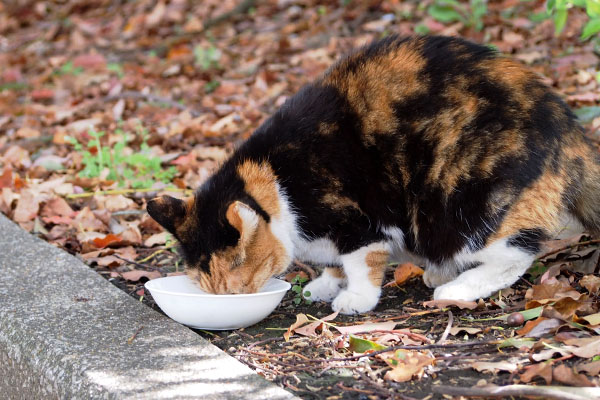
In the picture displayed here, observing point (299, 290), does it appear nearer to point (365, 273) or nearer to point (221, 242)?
point (365, 273)

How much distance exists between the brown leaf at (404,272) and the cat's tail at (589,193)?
778 mm

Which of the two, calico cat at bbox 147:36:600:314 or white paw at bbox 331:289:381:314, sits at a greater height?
calico cat at bbox 147:36:600:314

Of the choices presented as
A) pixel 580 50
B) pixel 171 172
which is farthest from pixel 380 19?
pixel 171 172

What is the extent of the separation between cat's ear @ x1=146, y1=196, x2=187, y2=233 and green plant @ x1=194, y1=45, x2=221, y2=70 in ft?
15.4

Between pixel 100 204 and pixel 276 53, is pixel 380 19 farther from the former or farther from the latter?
pixel 100 204

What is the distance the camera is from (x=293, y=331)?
2.88 m

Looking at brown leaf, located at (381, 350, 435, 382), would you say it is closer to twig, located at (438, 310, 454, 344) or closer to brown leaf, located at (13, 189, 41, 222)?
twig, located at (438, 310, 454, 344)

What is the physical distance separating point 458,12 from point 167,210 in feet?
15.2

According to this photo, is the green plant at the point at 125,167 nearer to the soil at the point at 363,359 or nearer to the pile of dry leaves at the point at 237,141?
the pile of dry leaves at the point at 237,141

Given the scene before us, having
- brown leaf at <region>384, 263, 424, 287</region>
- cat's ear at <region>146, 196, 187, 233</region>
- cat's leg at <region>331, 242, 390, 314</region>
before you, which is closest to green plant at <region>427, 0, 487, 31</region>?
brown leaf at <region>384, 263, 424, 287</region>

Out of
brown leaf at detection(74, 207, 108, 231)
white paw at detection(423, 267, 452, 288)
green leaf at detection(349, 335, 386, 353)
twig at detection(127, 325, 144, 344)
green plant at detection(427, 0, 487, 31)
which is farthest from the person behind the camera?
green plant at detection(427, 0, 487, 31)

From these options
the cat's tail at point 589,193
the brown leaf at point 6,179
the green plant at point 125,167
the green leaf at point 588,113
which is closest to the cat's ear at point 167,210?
the green plant at point 125,167

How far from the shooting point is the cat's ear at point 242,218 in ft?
9.36

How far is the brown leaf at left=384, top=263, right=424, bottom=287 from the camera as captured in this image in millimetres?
3439
